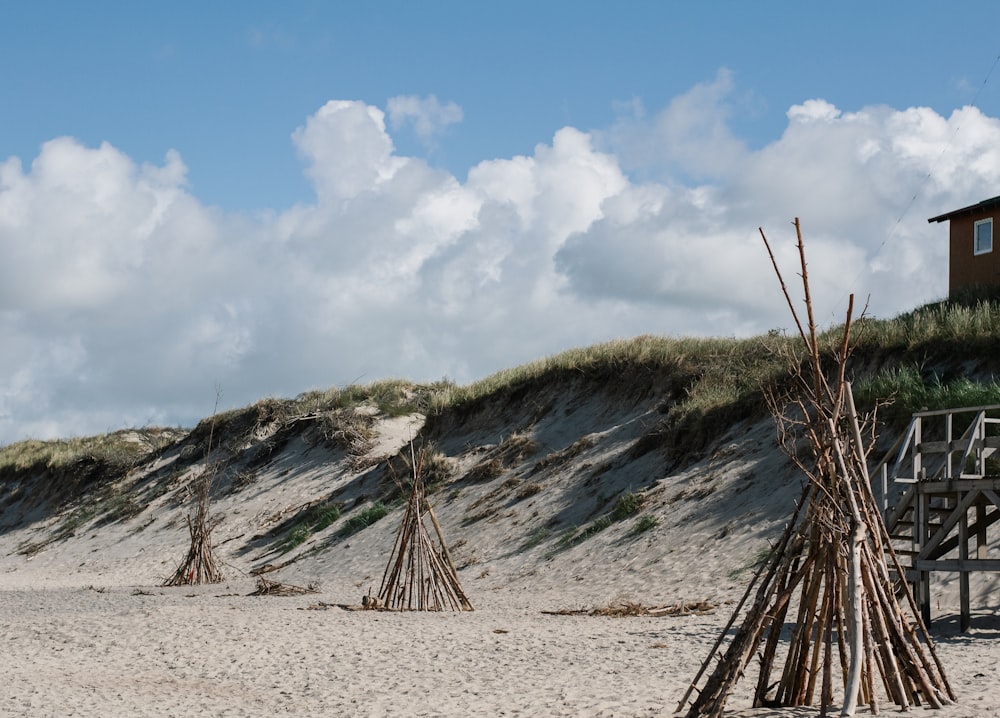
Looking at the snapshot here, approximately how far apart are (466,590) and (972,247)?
1537 cm

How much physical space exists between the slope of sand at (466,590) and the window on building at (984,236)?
919cm

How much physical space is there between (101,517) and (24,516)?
580 cm

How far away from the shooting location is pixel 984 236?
2592 centimetres

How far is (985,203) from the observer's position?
83.8 feet

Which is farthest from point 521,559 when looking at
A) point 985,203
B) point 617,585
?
point 985,203

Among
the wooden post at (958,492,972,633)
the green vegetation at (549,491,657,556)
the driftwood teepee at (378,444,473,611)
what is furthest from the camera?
the green vegetation at (549,491,657,556)

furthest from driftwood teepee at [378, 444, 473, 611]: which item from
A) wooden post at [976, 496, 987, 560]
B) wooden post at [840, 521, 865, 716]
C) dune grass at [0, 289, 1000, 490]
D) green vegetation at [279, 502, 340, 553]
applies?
green vegetation at [279, 502, 340, 553]

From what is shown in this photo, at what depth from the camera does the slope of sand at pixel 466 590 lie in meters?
9.27

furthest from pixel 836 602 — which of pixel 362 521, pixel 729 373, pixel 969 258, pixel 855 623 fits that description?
pixel 969 258

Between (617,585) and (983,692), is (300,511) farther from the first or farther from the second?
(983,692)

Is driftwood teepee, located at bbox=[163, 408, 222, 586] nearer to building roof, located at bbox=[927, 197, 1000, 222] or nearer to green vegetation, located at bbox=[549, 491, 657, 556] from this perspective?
green vegetation, located at bbox=[549, 491, 657, 556]

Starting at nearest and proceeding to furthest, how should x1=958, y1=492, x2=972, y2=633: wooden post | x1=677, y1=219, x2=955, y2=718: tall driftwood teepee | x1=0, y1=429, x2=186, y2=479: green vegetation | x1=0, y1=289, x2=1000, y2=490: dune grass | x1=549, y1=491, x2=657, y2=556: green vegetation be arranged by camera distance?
1. x1=677, y1=219, x2=955, y2=718: tall driftwood teepee
2. x1=958, y1=492, x2=972, y2=633: wooden post
3. x1=0, y1=289, x2=1000, y2=490: dune grass
4. x1=549, y1=491, x2=657, y2=556: green vegetation
5. x1=0, y1=429, x2=186, y2=479: green vegetation

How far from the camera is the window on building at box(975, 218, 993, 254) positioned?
25.7 metres

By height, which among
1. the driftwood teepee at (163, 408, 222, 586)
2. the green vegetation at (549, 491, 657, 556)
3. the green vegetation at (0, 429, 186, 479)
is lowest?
the driftwood teepee at (163, 408, 222, 586)
